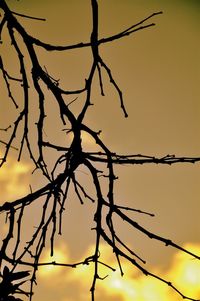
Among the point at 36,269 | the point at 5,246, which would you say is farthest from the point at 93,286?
the point at 5,246

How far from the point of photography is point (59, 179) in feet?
6.50

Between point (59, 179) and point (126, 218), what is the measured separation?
1.45 feet

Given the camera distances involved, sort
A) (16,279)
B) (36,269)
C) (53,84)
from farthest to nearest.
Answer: (16,279) → (53,84) → (36,269)

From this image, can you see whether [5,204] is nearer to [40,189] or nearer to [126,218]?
[40,189]

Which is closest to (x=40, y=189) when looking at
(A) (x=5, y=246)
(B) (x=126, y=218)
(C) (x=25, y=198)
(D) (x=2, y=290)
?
(C) (x=25, y=198)

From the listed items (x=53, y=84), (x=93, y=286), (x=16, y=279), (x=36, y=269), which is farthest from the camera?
(x=16, y=279)

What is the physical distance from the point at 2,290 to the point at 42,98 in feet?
3.93

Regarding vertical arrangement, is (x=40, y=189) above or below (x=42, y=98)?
below

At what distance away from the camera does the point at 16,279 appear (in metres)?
2.27

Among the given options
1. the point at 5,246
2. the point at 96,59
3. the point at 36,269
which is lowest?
the point at 36,269

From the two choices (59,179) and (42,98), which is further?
(42,98)

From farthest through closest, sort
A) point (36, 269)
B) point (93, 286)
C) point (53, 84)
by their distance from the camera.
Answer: point (53, 84), point (36, 269), point (93, 286)

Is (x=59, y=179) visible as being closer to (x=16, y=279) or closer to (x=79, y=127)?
(x=79, y=127)

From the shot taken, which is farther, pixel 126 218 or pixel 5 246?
pixel 5 246
